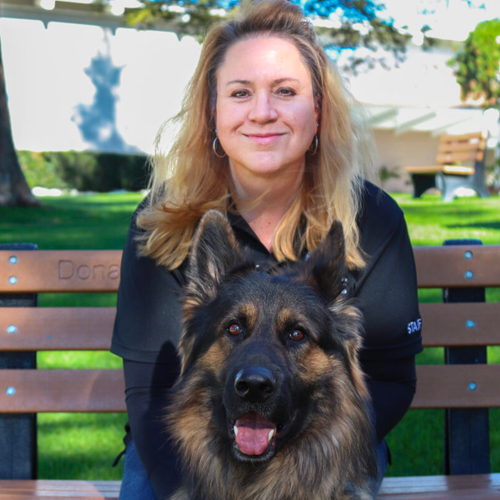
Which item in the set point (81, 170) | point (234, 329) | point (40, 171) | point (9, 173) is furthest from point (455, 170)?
point (40, 171)

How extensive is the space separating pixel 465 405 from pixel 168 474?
5.08 feet

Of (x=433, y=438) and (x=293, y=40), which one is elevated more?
(x=293, y=40)

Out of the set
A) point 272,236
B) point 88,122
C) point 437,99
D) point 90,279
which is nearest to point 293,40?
point 272,236

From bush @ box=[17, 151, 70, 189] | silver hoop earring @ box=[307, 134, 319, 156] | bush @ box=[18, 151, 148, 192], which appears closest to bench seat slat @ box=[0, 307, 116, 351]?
silver hoop earring @ box=[307, 134, 319, 156]

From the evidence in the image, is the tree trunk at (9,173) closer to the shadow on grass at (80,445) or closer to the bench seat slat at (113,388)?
the shadow on grass at (80,445)

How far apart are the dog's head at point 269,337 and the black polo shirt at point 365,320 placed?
0.25m

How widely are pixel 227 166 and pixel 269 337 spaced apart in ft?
3.73

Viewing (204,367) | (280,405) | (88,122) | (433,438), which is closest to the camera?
(280,405)

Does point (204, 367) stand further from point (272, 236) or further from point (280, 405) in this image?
point (272, 236)

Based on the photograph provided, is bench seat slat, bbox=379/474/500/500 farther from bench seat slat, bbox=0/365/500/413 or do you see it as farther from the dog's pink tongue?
the dog's pink tongue

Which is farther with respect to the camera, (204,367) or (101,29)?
(101,29)

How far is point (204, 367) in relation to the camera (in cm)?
266

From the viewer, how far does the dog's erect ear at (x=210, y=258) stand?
8.86ft

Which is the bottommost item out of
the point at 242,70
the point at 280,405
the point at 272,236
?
the point at 280,405
